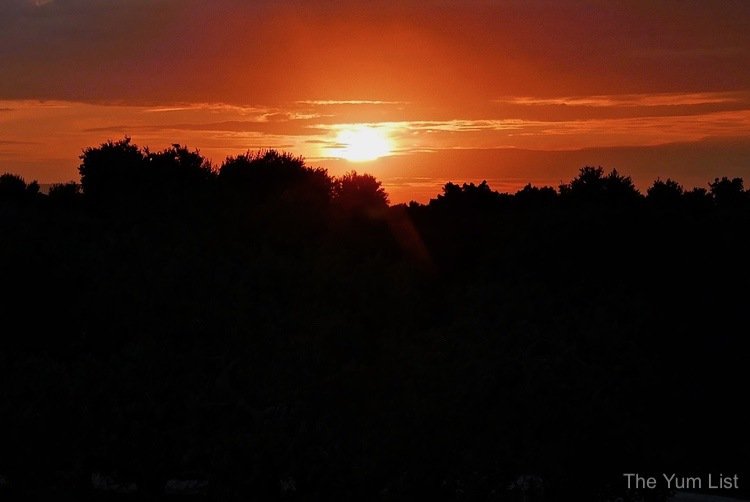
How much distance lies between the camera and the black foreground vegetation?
2297 centimetres

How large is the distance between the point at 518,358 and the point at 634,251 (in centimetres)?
557

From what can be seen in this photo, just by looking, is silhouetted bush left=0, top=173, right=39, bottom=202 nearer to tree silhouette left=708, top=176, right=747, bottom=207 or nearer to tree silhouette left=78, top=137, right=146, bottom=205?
tree silhouette left=78, top=137, right=146, bottom=205

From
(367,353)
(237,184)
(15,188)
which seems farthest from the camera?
(15,188)

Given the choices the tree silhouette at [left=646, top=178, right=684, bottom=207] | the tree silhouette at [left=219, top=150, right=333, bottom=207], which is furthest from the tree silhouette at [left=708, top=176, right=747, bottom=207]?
the tree silhouette at [left=219, top=150, right=333, bottom=207]

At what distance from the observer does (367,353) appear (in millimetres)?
25562

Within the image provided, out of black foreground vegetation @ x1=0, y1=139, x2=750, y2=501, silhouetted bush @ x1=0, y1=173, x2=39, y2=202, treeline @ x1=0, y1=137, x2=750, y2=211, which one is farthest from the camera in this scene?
silhouetted bush @ x1=0, y1=173, x2=39, y2=202

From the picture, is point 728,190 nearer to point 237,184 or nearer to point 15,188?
point 237,184

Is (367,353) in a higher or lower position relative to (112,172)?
lower

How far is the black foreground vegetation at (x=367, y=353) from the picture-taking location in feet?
75.4

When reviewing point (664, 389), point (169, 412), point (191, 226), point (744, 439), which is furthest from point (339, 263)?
point (744, 439)

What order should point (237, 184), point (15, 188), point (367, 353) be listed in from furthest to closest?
1. point (15, 188)
2. point (237, 184)
3. point (367, 353)

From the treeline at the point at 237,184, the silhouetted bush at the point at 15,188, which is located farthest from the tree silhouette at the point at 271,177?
the silhouetted bush at the point at 15,188

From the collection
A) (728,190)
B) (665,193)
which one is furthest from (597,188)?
(728,190)

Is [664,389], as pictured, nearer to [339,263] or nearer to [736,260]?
[736,260]
